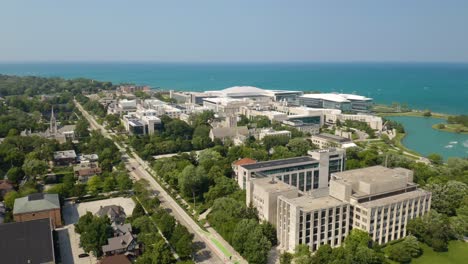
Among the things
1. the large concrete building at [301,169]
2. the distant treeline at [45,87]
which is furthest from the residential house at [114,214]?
the distant treeline at [45,87]

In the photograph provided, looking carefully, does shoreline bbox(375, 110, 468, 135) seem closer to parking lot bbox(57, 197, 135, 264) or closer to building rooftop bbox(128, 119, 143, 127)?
building rooftop bbox(128, 119, 143, 127)

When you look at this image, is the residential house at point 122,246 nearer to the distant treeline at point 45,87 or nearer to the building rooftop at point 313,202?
the building rooftop at point 313,202

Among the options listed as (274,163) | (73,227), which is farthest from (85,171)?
(274,163)

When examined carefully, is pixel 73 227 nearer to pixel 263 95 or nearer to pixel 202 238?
pixel 202 238

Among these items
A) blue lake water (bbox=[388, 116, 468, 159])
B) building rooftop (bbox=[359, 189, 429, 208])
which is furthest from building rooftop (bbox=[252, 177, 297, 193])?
blue lake water (bbox=[388, 116, 468, 159])

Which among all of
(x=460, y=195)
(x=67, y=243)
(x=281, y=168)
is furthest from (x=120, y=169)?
(x=460, y=195)

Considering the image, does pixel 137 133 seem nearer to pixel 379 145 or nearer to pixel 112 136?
pixel 112 136
